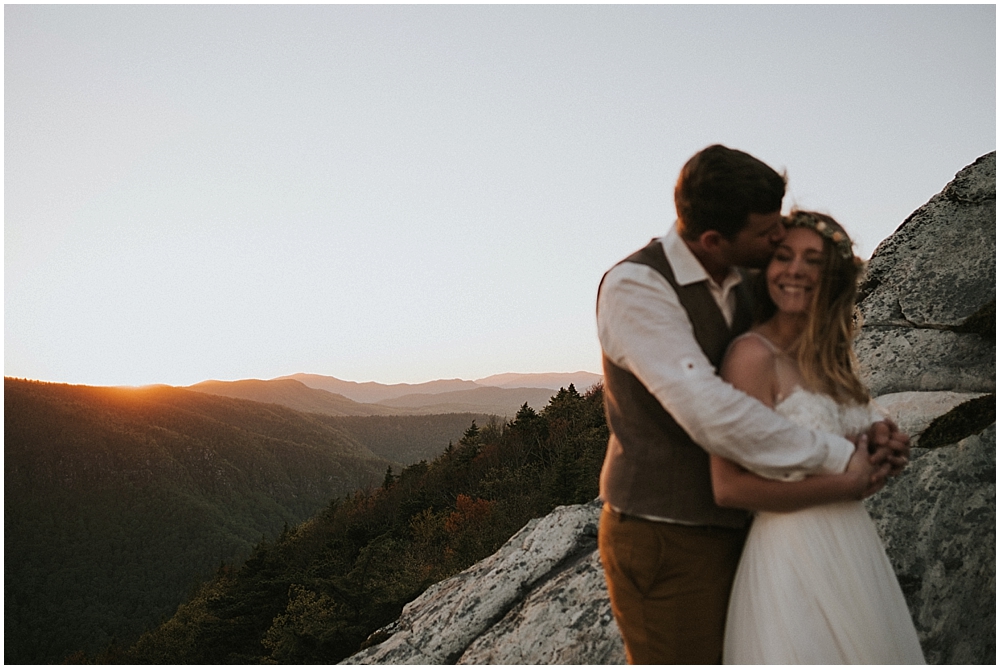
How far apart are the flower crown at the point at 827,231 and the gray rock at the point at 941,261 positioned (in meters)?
2.91

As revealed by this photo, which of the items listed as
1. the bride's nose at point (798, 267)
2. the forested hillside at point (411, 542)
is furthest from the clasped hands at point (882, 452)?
the forested hillside at point (411, 542)

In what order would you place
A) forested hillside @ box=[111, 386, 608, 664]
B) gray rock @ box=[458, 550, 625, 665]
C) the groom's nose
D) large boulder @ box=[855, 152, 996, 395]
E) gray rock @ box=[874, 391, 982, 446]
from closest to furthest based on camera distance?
the groom's nose → gray rock @ box=[458, 550, 625, 665] → gray rock @ box=[874, 391, 982, 446] → large boulder @ box=[855, 152, 996, 395] → forested hillside @ box=[111, 386, 608, 664]

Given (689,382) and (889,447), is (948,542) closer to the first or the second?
(889,447)

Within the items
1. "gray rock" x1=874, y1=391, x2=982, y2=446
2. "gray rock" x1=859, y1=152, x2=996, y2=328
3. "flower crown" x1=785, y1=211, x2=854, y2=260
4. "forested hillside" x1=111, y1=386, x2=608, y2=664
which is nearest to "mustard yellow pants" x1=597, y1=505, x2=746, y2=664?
"flower crown" x1=785, y1=211, x2=854, y2=260

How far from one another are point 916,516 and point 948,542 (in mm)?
175

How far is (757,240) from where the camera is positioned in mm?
2307

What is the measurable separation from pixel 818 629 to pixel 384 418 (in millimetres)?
170386

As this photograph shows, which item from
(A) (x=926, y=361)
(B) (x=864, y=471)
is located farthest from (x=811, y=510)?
(A) (x=926, y=361)

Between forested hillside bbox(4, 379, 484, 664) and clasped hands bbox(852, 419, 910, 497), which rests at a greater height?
clasped hands bbox(852, 419, 910, 497)

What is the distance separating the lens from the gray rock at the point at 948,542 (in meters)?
3.25

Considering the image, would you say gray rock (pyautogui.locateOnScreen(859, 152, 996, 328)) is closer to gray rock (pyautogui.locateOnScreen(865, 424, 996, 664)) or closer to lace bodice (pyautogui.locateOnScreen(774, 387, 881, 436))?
gray rock (pyautogui.locateOnScreen(865, 424, 996, 664))

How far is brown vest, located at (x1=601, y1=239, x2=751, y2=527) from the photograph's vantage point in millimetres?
2240

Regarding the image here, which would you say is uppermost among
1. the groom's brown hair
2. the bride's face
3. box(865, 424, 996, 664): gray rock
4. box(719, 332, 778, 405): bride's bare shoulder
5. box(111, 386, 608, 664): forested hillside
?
the groom's brown hair

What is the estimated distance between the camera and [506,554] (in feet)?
17.0
